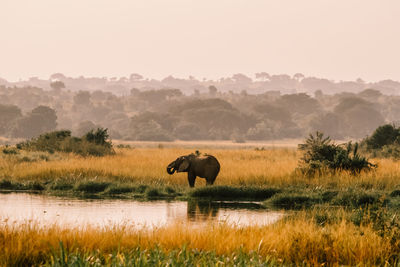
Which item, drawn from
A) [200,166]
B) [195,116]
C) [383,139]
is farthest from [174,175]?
[195,116]

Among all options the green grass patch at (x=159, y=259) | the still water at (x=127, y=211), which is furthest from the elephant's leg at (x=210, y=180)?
the green grass patch at (x=159, y=259)

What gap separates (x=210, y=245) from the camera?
10.2 metres

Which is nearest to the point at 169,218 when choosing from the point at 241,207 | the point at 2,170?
the point at 241,207

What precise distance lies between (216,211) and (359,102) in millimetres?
128379

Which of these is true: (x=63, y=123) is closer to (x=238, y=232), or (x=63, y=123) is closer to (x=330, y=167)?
(x=330, y=167)

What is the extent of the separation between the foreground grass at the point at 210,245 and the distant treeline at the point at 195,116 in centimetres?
10162

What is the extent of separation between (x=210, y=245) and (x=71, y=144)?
25.4 metres

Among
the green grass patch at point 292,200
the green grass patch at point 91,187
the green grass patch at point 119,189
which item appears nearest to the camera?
the green grass patch at point 292,200

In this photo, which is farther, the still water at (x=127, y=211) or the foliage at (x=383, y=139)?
the foliage at (x=383, y=139)

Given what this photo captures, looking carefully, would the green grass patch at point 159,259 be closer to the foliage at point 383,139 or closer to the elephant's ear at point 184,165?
the elephant's ear at point 184,165

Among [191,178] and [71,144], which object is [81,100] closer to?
[71,144]

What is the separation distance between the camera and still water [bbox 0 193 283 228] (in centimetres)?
1497

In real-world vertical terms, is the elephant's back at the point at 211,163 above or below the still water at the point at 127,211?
above

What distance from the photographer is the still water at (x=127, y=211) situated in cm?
1497
